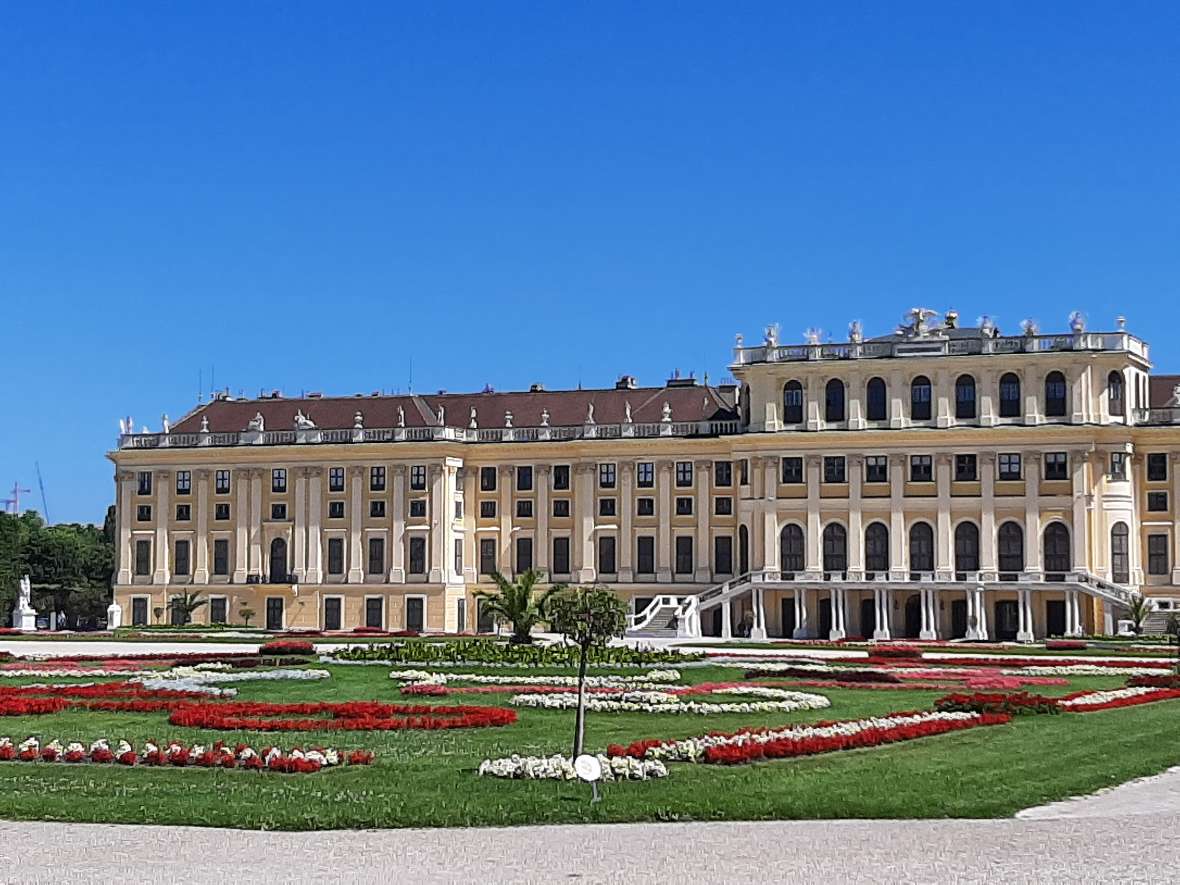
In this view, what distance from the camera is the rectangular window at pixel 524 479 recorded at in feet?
288

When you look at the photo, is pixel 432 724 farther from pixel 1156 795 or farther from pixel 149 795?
pixel 1156 795

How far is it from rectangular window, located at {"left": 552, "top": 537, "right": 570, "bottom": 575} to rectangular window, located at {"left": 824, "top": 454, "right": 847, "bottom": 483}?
13.5 metres

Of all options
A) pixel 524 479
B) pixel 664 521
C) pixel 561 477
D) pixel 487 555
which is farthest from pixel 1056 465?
pixel 487 555

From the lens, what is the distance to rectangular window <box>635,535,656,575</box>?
3376 inches

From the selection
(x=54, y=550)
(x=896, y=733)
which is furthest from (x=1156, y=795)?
(x=54, y=550)

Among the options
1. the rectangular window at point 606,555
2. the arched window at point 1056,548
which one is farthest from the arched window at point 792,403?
the arched window at point 1056,548

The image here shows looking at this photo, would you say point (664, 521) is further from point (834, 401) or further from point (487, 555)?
point (834, 401)

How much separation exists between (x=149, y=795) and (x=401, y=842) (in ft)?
14.3

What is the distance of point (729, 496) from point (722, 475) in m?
1.03

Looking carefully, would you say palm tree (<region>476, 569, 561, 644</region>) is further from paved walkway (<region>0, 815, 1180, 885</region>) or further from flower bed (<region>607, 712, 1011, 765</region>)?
paved walkway (<region>0, 815, 1180, 885</region>)

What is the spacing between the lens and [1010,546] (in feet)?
259

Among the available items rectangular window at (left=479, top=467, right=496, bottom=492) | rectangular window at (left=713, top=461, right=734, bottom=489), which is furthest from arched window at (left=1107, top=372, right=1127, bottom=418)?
rectangular window at (left=479, top=467, right=496, bottom=492)

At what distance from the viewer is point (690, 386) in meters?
90.1

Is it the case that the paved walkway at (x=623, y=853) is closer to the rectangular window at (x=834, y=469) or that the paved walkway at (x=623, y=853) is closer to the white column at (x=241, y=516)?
the rectangular window at (x=834, y=469)
